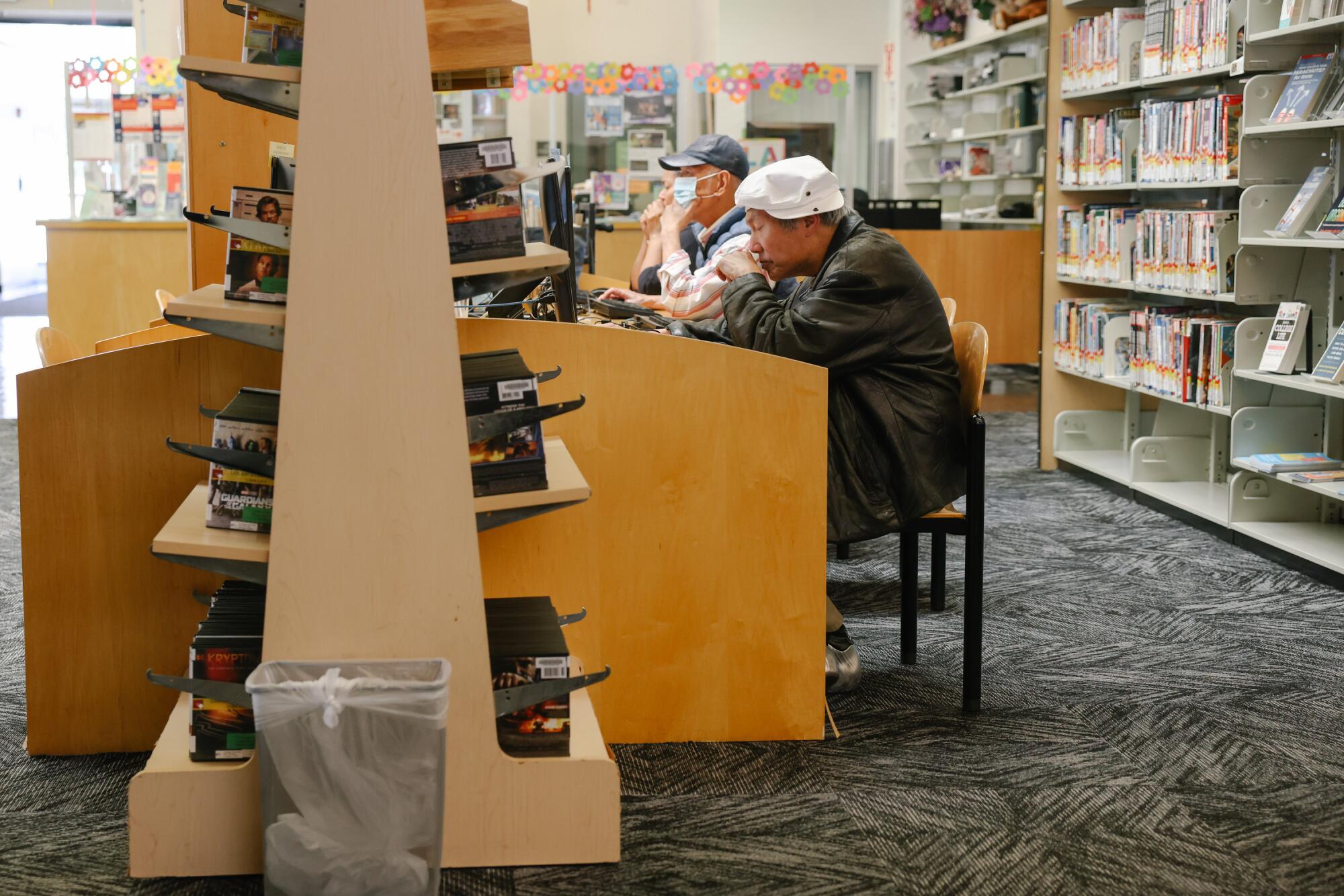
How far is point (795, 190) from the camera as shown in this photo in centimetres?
259

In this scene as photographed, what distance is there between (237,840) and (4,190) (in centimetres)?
1413

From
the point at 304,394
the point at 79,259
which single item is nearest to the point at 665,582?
the point at 304,394

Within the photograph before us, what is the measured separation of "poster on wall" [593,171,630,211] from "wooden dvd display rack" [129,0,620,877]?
617cm

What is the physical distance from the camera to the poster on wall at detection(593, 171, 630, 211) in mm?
7836

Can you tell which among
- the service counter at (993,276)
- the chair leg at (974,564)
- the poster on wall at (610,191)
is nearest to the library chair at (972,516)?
the chair leg at (974,564)

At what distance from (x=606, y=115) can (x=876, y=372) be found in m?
6.73

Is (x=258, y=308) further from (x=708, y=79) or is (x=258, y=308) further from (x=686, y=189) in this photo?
(x=708, y=79)

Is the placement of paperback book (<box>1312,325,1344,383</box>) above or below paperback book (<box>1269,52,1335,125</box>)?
below

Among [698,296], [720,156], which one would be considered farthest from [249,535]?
[720,156]

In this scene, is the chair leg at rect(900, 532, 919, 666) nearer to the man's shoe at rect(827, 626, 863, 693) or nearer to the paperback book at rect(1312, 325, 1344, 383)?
the man's shoe at rect(827, 626, 863, 693)

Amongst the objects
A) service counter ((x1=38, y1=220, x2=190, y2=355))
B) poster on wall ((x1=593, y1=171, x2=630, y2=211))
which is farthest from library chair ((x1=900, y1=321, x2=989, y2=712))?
poster on wall ((x1=593, y1=171, x2=630, y2=211))

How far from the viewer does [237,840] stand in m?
1.82

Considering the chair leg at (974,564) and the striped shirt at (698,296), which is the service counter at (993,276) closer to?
the striped shirt at (698,296)

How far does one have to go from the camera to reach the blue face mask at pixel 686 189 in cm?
379
